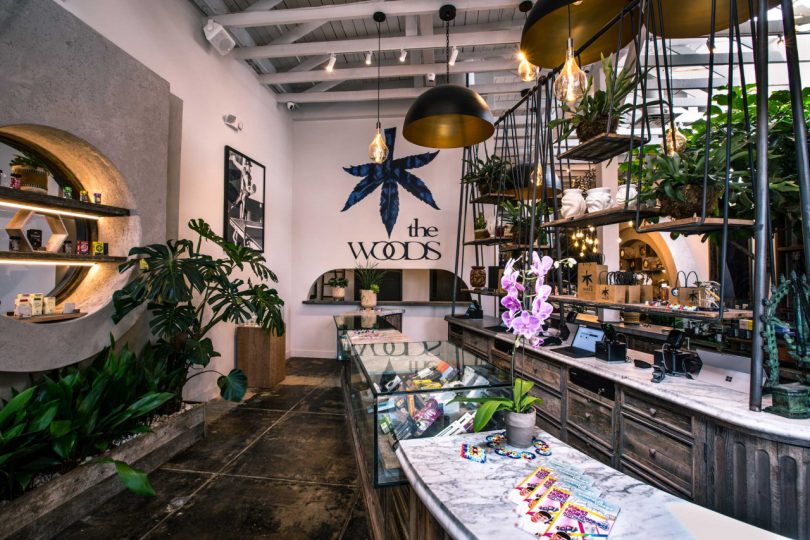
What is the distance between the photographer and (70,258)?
2.67 metres

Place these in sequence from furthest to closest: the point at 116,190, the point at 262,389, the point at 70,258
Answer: the point at 262,389
the point at 116,190
the point at 70,258

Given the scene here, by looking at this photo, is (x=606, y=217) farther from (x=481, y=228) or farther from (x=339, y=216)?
(x=339, y=216)

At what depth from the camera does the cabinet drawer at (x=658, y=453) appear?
1685mm

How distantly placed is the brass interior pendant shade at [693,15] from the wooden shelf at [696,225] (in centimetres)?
99

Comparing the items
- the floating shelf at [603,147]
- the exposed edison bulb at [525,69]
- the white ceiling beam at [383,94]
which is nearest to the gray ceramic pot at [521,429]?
the floating shelf at [603,147]

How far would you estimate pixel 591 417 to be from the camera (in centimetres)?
230

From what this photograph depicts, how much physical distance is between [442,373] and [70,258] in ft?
8.76

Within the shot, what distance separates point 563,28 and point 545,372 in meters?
2.17

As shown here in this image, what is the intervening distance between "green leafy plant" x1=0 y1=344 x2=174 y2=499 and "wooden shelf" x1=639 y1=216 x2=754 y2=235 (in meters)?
3.10

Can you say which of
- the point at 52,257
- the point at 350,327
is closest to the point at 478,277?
the point at 350,327

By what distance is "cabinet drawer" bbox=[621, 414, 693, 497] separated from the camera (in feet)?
5.53

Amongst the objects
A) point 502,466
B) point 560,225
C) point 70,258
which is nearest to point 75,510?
point 70,258

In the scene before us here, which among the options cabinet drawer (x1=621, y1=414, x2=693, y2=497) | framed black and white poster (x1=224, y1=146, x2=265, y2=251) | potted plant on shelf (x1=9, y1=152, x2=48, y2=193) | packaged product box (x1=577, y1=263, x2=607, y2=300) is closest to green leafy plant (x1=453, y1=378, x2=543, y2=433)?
cabinet drawer (x1=621, y1=414, x2=693, y2=497)

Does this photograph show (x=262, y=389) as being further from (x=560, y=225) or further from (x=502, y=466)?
(x=502, y=466)
